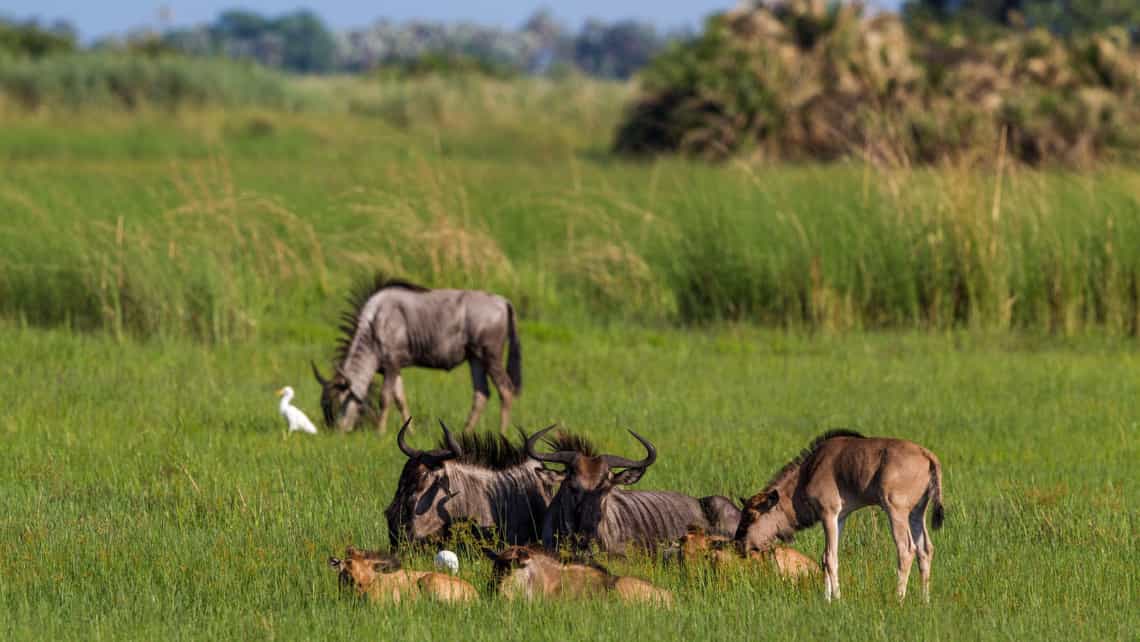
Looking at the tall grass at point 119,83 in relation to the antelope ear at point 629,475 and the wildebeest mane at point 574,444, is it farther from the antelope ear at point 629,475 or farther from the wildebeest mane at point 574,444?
the antelope ear at point 629,475

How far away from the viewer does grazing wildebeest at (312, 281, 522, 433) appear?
1248 centimetres

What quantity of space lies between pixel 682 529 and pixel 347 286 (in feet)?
31.7

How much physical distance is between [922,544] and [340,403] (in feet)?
18.6

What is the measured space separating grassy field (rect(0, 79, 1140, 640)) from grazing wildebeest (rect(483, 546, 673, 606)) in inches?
4.5

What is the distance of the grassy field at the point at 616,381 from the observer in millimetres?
7762

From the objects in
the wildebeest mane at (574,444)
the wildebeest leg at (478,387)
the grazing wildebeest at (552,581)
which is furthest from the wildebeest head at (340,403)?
the grazing wildebeest at (552,581)

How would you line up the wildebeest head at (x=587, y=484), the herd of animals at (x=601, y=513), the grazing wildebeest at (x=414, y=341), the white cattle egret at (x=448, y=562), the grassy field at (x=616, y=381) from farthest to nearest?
the grazing wildebeest at (x=414, y=341) < the wildebeest head at (x=587, y=484) < the white cattle egret at (x=448, y=562) < the grassy field at (x=616, y=381) < the herd of animals at (x=601, y=513)

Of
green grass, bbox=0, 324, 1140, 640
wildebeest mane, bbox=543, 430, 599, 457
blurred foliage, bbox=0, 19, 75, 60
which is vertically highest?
blurred foliage, bbox=0, 19, 75, 60

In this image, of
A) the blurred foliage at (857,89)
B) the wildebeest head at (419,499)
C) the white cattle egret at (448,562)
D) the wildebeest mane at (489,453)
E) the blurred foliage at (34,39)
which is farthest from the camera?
the blurred foliage at (34,39)

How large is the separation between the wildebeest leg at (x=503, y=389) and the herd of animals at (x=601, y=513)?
1.38 m

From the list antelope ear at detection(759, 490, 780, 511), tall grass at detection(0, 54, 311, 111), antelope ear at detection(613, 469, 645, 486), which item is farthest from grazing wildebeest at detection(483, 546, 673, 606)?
tall grass at detection(0, 54, 311, 111)

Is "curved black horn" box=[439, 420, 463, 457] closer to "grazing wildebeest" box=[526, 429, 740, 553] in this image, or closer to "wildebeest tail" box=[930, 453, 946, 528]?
"grazing wildebeest" box=[526, 429, 740, 553]

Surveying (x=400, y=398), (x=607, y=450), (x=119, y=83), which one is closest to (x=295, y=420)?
(x=400, y=398)

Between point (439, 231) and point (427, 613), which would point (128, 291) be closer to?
point (439, 231)
